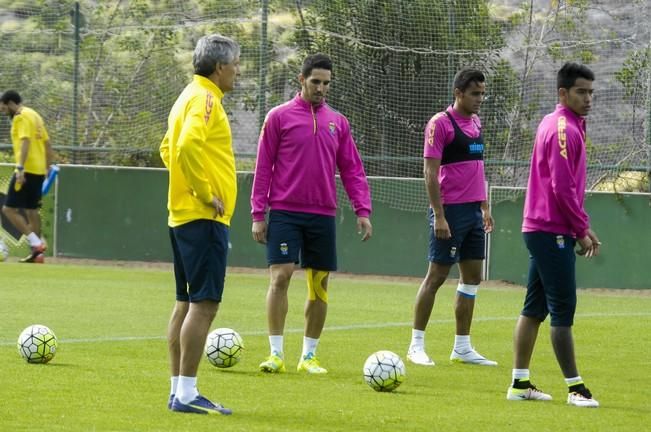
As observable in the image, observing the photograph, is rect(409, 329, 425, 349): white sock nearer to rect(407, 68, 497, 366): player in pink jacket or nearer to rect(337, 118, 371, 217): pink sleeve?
rect(407, 68, 497, 366): player in pink jacket

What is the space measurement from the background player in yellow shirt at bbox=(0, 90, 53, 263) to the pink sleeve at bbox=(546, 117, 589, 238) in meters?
13.4

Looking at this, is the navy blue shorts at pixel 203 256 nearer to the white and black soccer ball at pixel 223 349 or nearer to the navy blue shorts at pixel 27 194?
the white and black soccer ball at pixel 223 349

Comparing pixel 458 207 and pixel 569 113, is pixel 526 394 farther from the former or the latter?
pixel 458 207

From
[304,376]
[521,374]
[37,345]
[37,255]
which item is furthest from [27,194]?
[521,374]

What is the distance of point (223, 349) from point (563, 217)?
2.82 m

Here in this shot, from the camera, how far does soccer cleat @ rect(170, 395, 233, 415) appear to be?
8.03 meters

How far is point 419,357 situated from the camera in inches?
434

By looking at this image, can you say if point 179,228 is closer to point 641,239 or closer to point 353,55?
point 641,239

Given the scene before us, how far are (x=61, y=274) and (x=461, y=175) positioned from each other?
31.0ft

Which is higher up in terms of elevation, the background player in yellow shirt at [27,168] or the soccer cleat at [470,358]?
the background player in yellow shirt at [27,168]

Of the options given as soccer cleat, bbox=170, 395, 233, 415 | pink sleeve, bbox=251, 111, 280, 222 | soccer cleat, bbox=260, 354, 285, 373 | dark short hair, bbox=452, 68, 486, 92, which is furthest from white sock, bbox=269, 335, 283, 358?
dark short hair, bbox=452, 68, 486, 92

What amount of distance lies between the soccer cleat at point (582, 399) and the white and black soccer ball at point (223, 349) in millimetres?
2570

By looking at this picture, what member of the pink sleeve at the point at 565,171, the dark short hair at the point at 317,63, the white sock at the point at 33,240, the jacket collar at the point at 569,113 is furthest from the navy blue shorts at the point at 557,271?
the white sock at the point at 33,240

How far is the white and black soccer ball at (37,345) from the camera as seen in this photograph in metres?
10.1
